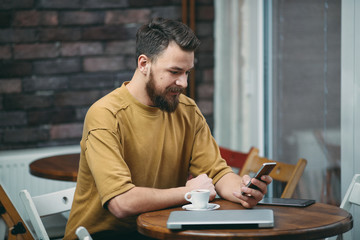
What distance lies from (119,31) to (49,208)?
2280 mm

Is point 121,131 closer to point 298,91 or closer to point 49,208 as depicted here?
point 49,208

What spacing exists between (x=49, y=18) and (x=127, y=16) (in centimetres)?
62

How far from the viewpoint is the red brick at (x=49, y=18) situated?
13.0 ft

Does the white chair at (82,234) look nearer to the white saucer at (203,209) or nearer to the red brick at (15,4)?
the white saucer at (203,209)

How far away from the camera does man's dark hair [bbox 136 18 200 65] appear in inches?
70.0

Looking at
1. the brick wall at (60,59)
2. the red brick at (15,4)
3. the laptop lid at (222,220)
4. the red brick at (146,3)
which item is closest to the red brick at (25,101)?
the brick wall at (60,59)

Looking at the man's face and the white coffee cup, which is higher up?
the man's face

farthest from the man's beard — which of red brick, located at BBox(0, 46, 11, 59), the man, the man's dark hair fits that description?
red brick, located at BBox(0, 46, 11, 59)

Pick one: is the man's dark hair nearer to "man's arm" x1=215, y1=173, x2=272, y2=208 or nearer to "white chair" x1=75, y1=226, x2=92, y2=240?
"man's arm" x1=215, y1=173, x2=272, y2=208

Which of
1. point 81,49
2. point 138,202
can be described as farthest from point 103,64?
point 138,202

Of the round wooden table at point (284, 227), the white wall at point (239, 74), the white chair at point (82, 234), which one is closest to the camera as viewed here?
the round wooden table at point (284, 227)

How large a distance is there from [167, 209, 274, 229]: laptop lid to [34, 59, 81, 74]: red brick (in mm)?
2798

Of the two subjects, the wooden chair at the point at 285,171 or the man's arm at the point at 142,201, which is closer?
the man's arm at the point at 142,201

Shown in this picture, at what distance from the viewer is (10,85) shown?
395cm
